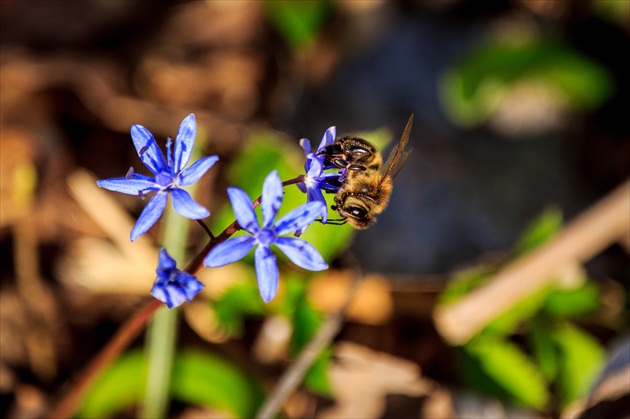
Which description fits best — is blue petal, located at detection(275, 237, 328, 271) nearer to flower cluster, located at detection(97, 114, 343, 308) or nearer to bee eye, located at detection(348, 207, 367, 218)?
flower cluster, located at detection(97, 114, 343, 308)

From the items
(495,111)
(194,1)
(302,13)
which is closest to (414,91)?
(495,111)

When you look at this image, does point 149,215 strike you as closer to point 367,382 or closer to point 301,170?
point 301,170

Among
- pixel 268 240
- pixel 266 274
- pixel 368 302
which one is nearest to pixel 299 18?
pixel 368 302

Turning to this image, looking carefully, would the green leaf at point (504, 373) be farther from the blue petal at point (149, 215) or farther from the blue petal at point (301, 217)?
the blue petal at point (149, 215)

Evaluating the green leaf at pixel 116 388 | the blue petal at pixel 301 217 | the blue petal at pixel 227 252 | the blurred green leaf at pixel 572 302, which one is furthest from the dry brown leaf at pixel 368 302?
the blue petal at pixel 227 252

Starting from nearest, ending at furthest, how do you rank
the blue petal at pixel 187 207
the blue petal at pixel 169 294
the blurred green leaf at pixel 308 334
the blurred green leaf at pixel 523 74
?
1. the blue petal at pixel 169 294
2. the blue petal at pixel 187 207
3. the blurred green leaf at pixel 308 334
4. the blurred green leaf at pixel 523 74

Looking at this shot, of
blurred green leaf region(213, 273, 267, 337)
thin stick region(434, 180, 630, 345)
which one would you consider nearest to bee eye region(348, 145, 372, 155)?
blurred green leaf region(213, 273, 267, 337)

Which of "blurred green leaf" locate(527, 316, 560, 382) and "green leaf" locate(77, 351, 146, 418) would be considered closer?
"green leaf" locate(77, 351, 146, 418)

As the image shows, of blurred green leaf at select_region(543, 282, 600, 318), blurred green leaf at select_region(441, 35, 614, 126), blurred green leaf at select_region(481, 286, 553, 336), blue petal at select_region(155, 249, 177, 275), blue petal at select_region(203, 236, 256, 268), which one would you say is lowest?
blue petal at select_region(155, 249, 177, 275)
